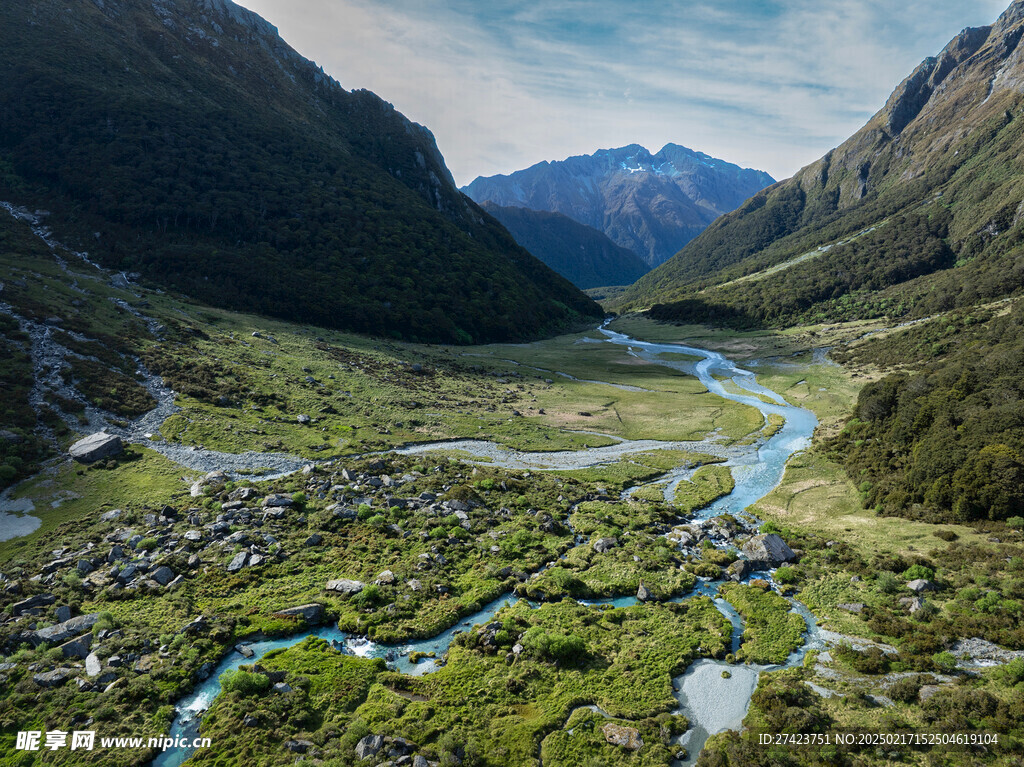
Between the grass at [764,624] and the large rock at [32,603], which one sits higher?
the grass at [764,624]

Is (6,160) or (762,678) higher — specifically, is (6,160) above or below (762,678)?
above

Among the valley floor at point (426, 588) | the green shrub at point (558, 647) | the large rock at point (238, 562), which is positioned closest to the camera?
the valley floor at point (426, 588)

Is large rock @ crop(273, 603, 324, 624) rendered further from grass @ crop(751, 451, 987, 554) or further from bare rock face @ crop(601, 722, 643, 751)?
grass @ crop(751, 451, 987, 554)

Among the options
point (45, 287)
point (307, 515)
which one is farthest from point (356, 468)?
point (45, 287)

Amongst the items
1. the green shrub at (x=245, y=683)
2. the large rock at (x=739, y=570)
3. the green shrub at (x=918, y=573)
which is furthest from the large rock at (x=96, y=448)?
the green shrub at (x=918, y=573)

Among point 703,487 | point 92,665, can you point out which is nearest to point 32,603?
point 92,665

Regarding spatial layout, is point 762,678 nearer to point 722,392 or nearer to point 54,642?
point 54,642

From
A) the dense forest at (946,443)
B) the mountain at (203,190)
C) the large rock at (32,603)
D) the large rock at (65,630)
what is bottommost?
the large rock at (32,603)

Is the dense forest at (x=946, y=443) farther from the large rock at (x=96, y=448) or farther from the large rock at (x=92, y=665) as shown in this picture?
the large rock at (x=96, y=448)
